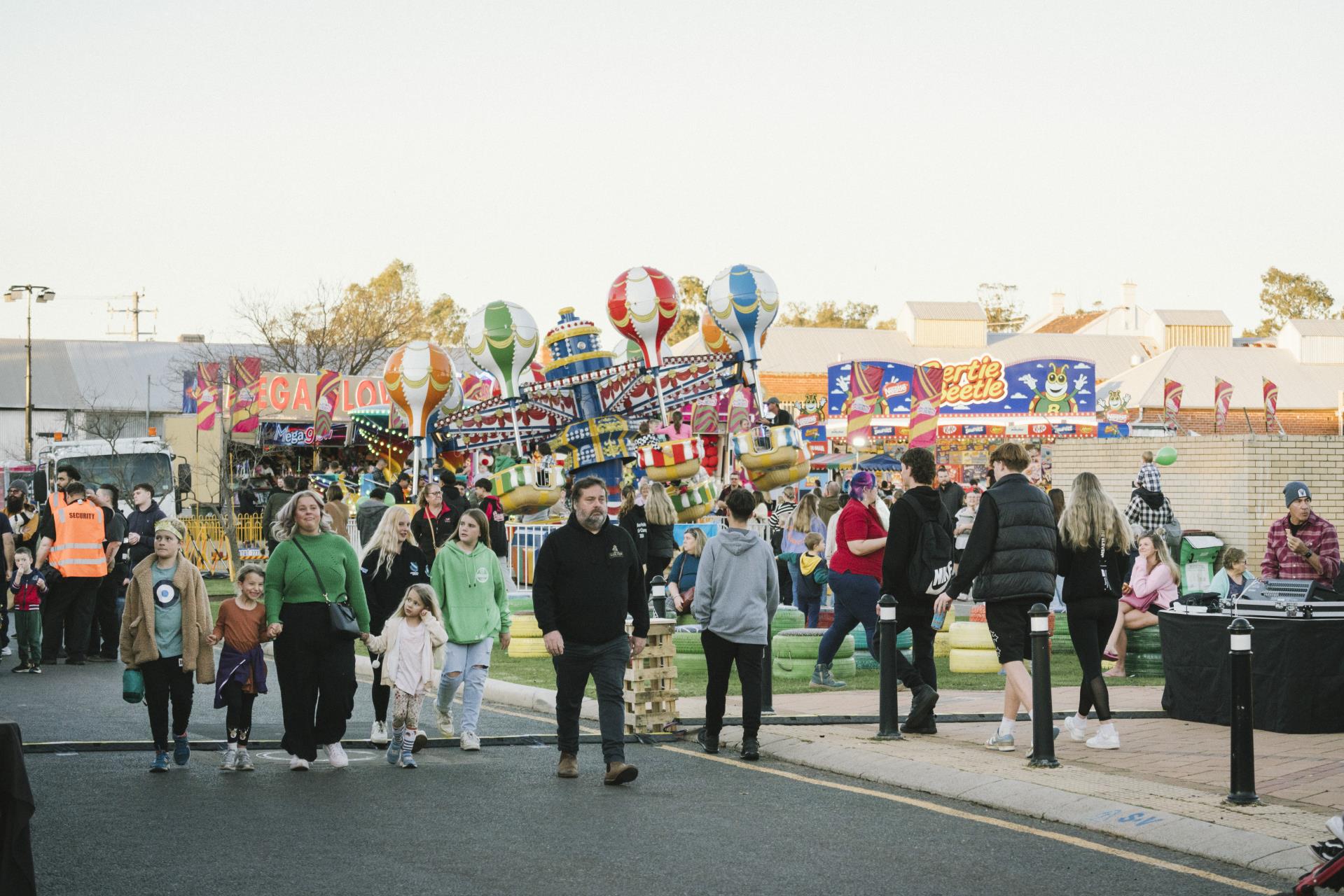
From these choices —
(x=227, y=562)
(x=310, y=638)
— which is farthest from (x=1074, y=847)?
(x=227, y=562)

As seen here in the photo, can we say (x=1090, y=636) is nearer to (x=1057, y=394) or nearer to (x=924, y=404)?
(x=924, y=404)

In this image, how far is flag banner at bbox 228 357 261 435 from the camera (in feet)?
113

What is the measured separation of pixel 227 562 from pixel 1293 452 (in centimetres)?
1822

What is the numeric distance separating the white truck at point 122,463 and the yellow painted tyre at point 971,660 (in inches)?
695

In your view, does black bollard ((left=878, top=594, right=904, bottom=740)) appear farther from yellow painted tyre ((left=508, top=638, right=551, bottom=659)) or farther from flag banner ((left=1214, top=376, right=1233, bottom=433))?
flag banner ((left=1214, top=376, right=1233, bottom=433))

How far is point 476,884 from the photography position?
20.3ft

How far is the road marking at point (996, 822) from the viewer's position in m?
6.34

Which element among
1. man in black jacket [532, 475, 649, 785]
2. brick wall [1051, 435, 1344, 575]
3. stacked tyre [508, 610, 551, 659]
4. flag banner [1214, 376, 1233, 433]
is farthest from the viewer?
flag banner [1214, 376, 1233, 433]

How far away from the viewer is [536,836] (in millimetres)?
7160

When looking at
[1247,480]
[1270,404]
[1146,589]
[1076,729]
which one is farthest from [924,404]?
[1076,729]

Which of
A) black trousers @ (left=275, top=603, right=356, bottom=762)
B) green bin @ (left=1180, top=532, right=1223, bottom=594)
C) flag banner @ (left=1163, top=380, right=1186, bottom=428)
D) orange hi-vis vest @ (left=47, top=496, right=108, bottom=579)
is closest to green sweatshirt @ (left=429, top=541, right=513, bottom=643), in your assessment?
black trousers @ (left=275, top=603, right=356, bottom=762)

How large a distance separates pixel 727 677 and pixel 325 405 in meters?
28.4

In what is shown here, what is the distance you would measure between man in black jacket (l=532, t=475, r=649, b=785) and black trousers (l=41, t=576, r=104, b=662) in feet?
29.1

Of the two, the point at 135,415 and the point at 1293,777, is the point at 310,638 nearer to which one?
the point at 1293,777
